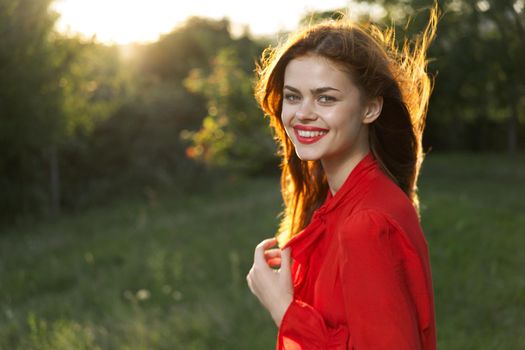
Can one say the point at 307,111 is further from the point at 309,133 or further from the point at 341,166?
the point at 341,166

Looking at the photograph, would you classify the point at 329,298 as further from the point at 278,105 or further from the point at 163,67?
the point at 163,67

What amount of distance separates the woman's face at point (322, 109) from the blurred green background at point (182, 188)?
38.7 inches

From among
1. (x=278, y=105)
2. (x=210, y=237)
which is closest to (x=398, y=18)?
(x=210, y=237)

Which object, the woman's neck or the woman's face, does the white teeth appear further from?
the woman's neck

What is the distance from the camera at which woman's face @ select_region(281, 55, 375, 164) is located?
1758 millimetres

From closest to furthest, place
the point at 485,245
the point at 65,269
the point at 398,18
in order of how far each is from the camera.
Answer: the point at 485,245 → the point at 65,269 → the point at 398,18

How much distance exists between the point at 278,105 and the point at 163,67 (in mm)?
23053

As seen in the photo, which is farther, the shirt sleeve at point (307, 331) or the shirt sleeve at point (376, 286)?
the shirt sleeve at point (307, 331)

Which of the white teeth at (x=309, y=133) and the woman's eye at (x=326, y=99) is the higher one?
the woman's eye at (x=326, y=99)

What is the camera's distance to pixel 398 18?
40.4ft

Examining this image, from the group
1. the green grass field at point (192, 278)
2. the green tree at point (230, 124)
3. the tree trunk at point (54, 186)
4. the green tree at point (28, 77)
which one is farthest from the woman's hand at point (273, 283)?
the green tree at point (230, 124)

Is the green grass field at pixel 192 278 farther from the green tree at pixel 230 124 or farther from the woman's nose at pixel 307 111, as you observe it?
the green tree at pixel 230 124

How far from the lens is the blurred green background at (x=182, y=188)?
5012mm

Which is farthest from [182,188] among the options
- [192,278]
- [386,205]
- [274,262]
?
[386,205]
